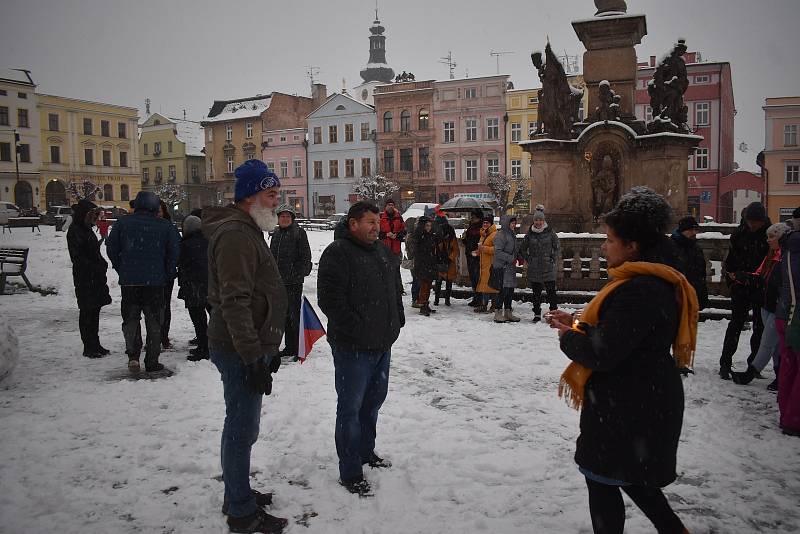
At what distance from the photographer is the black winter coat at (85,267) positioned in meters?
7.57

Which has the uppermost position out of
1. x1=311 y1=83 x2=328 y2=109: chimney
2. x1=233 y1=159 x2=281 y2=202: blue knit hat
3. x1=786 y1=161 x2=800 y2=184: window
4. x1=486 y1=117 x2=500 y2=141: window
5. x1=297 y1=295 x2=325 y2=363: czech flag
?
x1=311 y1=83 x2=328 y2=109: chimney

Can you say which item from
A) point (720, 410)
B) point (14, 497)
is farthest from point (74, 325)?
point (720, 410)

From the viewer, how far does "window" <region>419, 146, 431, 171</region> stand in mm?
54969

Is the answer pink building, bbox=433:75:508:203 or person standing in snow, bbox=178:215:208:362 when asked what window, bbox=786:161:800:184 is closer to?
pink building, bbox=433:75:508:203

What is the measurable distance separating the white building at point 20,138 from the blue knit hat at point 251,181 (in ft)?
212

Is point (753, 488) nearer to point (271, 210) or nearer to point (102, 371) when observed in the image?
point (271, 210)

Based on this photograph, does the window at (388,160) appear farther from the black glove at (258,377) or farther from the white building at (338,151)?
the black glove at (258,377)

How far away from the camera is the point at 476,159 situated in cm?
5316

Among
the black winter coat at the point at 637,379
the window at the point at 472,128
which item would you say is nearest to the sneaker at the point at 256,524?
the black winter coat at the point at 637,379

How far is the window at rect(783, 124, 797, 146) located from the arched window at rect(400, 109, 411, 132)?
32.8 metres

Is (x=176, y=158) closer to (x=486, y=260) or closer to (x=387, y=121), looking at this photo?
(x=387, y=121)

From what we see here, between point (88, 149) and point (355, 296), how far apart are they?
234 feet

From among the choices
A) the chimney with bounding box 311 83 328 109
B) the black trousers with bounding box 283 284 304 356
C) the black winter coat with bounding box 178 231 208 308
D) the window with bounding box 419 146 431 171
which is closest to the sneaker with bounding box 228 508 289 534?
the black trousers with bounding box 283 284 304 356

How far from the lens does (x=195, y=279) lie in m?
7.68
